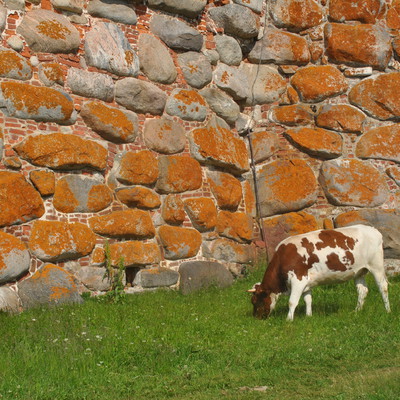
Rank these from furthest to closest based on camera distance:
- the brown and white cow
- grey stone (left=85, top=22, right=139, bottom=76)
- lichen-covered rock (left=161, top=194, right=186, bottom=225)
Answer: lichen-covered rock (left=161, top=194, right=186, bottom=225)
grey stone (left=85, top=22, right=139, bottom=76)
the brown and white cow

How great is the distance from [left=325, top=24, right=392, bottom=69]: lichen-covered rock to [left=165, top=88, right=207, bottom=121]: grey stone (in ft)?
12.1

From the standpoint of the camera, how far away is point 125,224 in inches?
411

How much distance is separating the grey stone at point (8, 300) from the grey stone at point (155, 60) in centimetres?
473

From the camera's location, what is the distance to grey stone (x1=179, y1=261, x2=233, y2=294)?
10914 mm

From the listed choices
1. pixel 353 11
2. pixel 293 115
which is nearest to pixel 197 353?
pixel 293 115

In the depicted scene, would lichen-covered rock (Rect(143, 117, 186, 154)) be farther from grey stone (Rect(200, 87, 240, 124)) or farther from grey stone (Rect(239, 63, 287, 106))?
grey stone (Rect(239, 63, 287, 106))

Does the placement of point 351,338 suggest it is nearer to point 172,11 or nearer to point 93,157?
point 93,157

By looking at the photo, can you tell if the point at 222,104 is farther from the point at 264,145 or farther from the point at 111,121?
the point at 111,121

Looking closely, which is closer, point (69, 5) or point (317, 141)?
point (69, 5)

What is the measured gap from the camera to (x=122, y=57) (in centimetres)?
1096

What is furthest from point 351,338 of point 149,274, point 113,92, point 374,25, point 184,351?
point 374,25

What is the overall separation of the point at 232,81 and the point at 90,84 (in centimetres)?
358

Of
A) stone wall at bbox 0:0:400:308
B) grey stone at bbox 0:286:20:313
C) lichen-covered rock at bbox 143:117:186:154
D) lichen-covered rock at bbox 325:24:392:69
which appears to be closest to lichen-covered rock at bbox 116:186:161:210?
stone wall at bbox 0:0:400:308

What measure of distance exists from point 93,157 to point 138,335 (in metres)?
3.87
